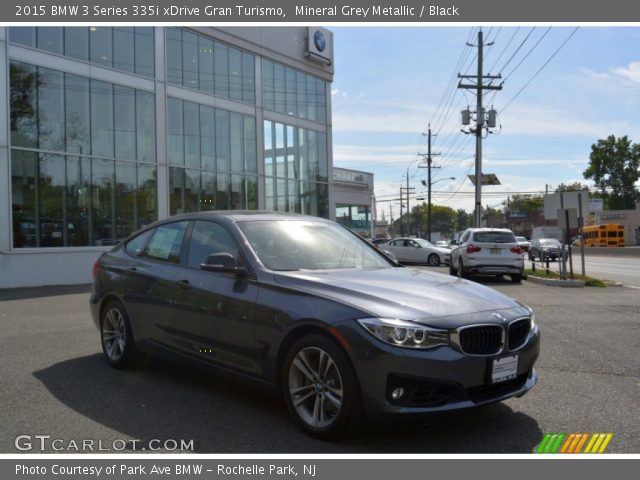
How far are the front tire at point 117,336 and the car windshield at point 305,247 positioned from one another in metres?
1.80

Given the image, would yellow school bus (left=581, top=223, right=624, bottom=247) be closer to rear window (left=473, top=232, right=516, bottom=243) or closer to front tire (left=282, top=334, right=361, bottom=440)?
rear window (left=473, top=232, right=516, bottom=243)

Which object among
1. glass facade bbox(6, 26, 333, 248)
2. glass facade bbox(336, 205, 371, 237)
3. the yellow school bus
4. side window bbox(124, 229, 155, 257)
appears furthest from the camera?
the yellow school bus

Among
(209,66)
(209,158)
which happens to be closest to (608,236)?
(209,158)

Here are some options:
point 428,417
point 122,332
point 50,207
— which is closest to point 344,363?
point 428,417

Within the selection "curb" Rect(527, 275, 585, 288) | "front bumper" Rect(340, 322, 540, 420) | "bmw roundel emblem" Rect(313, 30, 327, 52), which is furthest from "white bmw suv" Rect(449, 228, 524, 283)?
"bmw roundel emblem" Rect(313, 30, 327, 52)

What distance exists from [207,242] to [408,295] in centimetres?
199

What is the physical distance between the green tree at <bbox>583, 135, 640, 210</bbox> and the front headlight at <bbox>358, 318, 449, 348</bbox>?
4283 inches

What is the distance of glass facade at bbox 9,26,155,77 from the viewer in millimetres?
18500

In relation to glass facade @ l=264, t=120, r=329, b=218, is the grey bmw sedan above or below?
below

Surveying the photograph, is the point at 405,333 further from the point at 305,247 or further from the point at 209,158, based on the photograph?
the point at 209,158

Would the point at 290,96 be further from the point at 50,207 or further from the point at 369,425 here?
the point at 369,425

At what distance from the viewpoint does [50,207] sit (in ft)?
61.9

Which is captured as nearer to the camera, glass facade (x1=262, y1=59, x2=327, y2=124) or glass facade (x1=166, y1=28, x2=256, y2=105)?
glass facade (x1=166, y1=28, x2=256, y2=105)

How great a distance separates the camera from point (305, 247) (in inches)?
200
